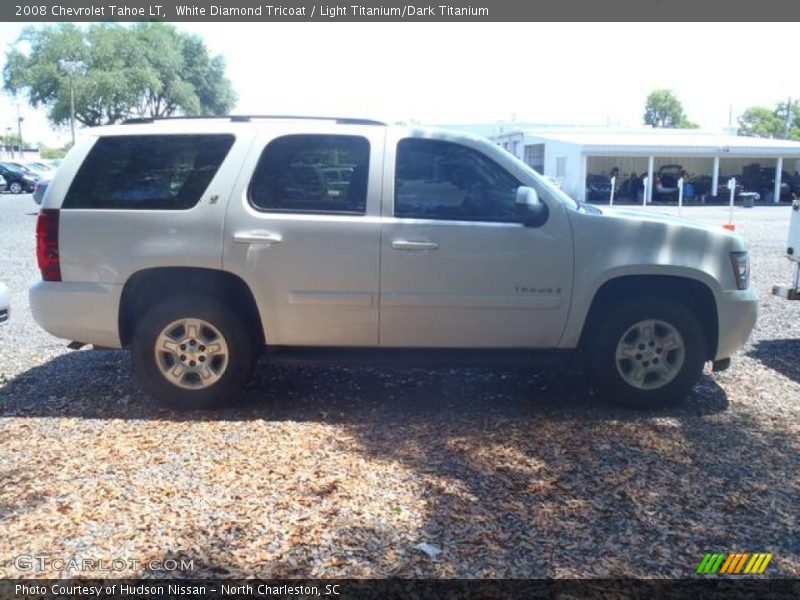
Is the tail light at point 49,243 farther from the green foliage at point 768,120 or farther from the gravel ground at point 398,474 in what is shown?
the green foliage at point 768,120

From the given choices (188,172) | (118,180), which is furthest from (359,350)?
(118,180)

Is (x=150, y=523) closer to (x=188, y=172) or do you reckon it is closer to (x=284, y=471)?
(x=284, y=471)

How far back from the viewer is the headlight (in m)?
5.46

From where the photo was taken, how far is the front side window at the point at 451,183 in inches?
212

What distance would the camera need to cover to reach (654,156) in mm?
39906

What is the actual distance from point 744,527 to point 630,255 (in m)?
2.10

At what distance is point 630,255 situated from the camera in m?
5.34

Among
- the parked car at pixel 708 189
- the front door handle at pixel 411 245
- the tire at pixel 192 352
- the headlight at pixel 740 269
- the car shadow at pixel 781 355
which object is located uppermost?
the parked car at pixel 708 189

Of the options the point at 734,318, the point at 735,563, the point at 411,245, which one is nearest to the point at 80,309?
the point at 411,245

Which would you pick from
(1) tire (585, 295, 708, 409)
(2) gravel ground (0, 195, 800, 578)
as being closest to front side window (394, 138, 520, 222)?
(1) tire (585, 295, 708, 409)

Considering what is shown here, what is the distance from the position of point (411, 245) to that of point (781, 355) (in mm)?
3979

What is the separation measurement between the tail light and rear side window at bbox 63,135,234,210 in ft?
0.43

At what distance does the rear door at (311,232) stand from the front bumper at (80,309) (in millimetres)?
915

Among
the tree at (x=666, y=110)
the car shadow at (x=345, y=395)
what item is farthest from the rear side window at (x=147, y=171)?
the tree at (x=666, y=110)
